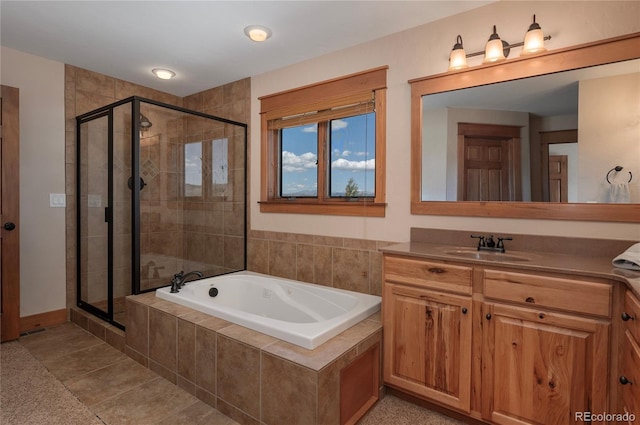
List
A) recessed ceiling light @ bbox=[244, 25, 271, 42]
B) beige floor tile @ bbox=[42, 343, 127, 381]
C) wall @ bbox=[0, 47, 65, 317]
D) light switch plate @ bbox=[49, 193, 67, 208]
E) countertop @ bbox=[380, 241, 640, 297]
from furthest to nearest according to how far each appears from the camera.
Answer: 1. light switch plate @ bbox=[49, 193, 67, 208]
2. wall @ bbox=[0, 47, 65, 317]
3. recessed ceiling light @ bbox=[244, 25, 271, 42]
4. beige floor tile @ bbox=[42, 343, 127, 381]
5. countertop @ bbox=[380, 241, 640, 297]

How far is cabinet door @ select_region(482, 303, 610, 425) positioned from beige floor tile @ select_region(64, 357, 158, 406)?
2100 mm

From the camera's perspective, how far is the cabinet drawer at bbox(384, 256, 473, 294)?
1.73 m

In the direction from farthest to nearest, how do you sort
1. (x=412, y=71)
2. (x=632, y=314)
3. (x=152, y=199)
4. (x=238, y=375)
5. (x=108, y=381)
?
1. (x=152, y=199)
2. (x=412, y=71)
3. (x=108, y=381)
4. (x=238, y=375)
5. (x=632, y=314)

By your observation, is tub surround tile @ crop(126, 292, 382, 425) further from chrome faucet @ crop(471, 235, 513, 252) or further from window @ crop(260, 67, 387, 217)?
window @ crop(260, 67, 387, 217)

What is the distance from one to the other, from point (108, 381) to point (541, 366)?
8.23 feet

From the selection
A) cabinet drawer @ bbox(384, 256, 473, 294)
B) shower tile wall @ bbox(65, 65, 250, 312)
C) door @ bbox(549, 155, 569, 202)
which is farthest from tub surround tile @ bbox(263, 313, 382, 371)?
shower tile wall @ bbox(65, 65, 250, 312)

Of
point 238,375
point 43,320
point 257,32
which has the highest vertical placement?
point 257,32

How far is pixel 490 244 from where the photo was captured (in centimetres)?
201

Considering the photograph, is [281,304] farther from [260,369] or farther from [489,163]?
[489,163]

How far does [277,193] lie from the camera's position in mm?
3260

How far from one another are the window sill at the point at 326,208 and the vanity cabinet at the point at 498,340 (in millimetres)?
659

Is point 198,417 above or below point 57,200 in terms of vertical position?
below

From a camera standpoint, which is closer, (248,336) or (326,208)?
(248,336)

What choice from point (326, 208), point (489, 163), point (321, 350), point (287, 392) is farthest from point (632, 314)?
point (326, 208)
